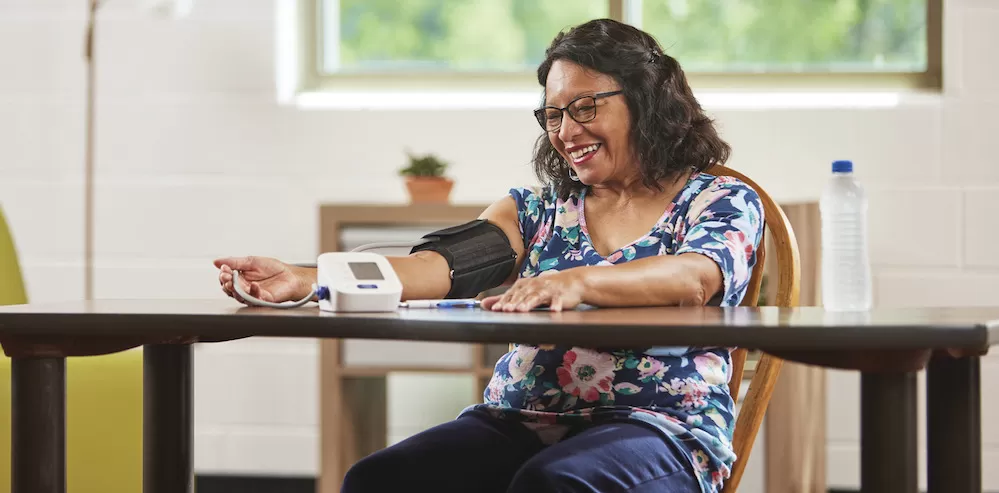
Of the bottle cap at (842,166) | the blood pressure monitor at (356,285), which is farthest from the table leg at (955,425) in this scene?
the blood pressure monitor at (356,285)

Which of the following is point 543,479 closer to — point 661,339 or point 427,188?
point 661,339

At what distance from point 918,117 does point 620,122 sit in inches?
66.8

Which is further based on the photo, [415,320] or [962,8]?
[962,8]

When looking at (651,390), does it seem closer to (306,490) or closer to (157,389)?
(157,389)

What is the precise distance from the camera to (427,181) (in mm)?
3033

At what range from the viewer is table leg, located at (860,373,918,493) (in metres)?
1.19

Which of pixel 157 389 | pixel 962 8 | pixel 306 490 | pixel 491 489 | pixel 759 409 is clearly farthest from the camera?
pixel 306 490

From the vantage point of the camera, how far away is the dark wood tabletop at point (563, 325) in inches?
44.6

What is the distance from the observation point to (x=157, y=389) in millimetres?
1729

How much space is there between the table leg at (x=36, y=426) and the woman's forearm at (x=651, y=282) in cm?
69

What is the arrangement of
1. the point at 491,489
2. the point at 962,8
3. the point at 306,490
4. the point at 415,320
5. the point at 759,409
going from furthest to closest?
the point at 306,490
the point at 962,8
the point at 759,409
the point at 491,489
the point at 415,320

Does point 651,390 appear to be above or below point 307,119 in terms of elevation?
below

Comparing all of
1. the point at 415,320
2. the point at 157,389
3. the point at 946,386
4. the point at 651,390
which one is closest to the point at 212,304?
the point at 157,389

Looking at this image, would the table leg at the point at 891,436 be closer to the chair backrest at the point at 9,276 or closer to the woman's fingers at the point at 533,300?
the woman's fingers at the point at 533,300
